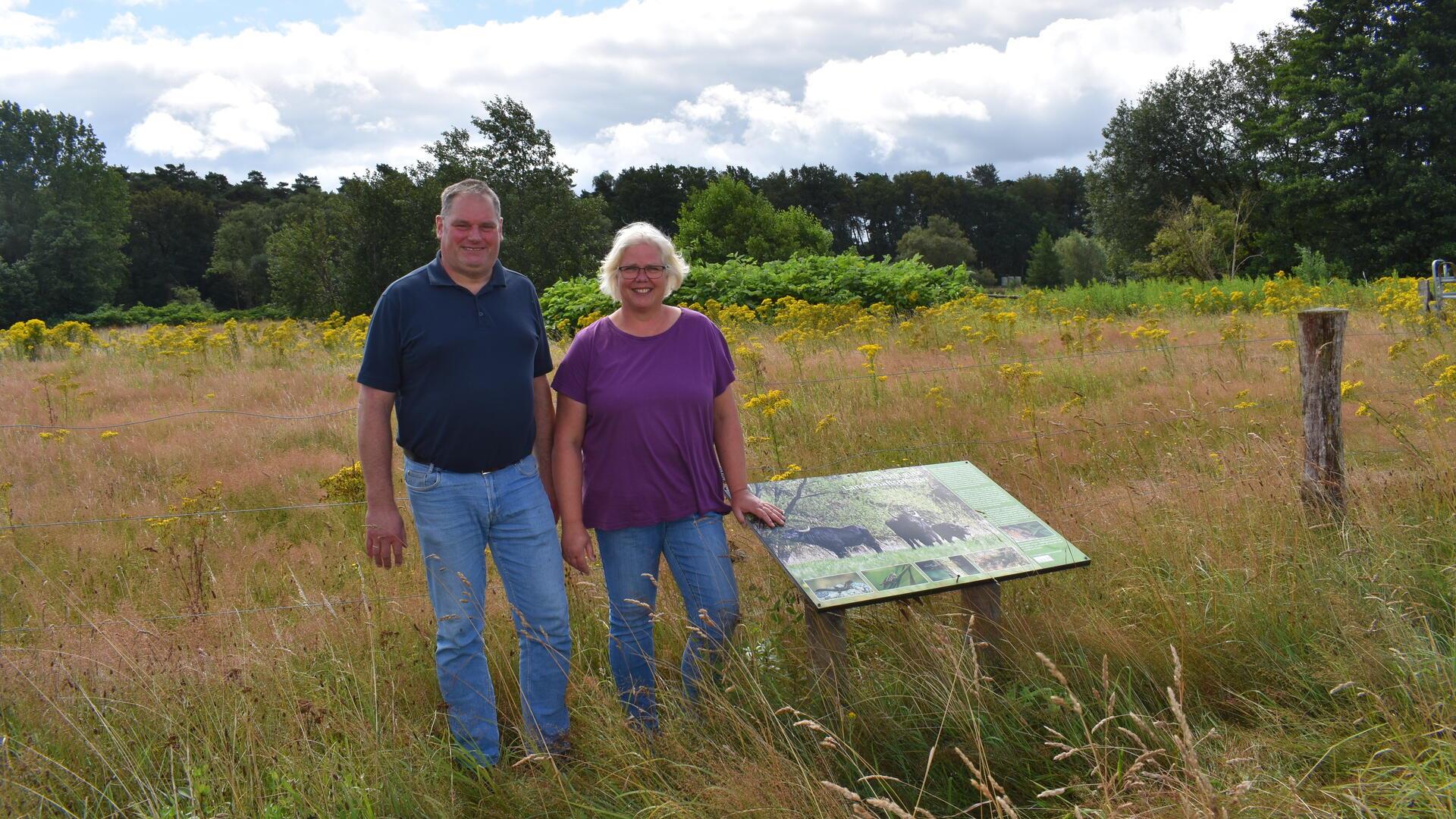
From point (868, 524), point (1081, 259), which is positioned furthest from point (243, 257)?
point (868, 524)

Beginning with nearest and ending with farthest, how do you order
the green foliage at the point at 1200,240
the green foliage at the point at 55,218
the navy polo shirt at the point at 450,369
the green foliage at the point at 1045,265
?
the navy polo shirt at the point at 450,369 < the green foliage at the point at 1200,240 < the green foliage at the point at 55,218 < the green foliage at the point at 1045,265

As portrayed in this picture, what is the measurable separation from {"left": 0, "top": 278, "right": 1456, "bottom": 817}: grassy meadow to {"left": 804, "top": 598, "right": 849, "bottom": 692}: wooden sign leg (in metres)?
0.06

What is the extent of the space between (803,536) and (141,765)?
2.19 metres

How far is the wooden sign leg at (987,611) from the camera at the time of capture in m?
3.30

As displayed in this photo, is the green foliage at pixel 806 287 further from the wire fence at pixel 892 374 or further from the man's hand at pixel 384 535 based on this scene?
the man's hand at pixel 384 535

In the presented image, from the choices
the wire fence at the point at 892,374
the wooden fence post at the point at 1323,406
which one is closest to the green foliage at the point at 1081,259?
the wire fence at the point at 892,374

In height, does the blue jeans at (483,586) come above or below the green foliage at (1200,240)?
below

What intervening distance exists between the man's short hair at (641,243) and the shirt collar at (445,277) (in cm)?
33

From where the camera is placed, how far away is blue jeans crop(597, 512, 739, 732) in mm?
3174

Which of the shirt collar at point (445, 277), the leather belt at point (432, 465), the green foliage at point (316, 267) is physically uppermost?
the green foliage at point (316, 267)

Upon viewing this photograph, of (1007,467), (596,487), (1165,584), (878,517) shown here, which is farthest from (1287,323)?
(596,487)

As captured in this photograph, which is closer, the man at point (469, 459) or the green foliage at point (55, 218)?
the man at point (469, 459)

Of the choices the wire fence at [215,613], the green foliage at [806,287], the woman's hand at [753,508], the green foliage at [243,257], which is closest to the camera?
the woman's hand at [753,508]

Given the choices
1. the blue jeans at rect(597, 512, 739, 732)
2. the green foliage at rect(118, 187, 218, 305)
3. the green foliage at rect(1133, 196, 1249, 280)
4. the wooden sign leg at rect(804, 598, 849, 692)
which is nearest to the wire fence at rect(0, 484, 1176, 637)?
the blue jeans at rect(597, 512, 739, 732)
